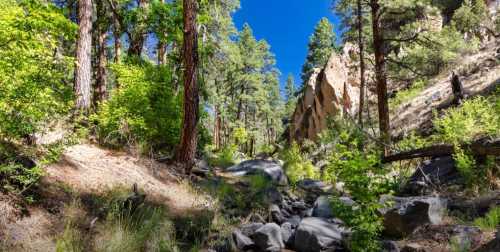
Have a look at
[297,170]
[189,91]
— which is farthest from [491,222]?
[297,170]

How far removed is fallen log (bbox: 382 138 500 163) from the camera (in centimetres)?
643

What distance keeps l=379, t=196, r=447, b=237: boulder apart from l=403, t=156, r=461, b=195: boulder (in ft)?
5.26

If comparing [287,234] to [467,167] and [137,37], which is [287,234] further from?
[137,37]

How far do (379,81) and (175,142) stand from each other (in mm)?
5836

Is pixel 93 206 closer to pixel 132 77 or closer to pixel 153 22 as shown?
pixel 132 77

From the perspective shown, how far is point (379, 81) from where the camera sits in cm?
1056

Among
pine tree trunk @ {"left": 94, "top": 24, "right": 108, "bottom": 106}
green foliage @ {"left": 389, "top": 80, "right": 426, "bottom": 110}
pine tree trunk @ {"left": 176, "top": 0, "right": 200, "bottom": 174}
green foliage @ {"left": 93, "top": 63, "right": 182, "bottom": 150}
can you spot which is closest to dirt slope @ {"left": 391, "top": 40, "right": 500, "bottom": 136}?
green foliage @ {"left": 389, "top": 80, "right": 426, "bottom": 110}

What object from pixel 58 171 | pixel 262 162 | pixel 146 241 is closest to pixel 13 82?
pixel 58 171

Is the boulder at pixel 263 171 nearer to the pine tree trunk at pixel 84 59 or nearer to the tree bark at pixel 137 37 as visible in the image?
the pine tree trunk at pixel 84 59

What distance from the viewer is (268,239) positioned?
6285 mm

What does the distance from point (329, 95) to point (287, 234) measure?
22.2m

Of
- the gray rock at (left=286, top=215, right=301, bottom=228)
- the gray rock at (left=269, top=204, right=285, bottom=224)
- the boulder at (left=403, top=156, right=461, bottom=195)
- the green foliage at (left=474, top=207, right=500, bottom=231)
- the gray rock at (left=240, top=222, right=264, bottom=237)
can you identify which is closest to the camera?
the green foliage at (left=474, top=207, right=500, bottom=231)

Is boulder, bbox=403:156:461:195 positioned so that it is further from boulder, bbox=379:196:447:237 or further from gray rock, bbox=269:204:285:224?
gray rock, bbox=269:204:285:224

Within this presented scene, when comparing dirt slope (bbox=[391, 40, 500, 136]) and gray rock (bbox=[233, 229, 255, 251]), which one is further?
dirt slope (bbox=[391, 40, 500, 136])
